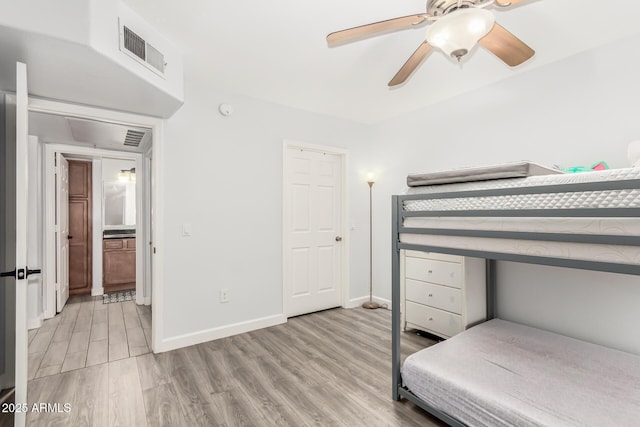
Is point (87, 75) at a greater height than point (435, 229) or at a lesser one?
greater

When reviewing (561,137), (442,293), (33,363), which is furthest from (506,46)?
(33,363)

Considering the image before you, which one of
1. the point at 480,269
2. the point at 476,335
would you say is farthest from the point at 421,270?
the point at 476,335

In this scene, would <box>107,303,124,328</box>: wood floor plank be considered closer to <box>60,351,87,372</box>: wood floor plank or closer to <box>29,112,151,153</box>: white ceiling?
<box>60,351,87,372</box>: wood floor plank

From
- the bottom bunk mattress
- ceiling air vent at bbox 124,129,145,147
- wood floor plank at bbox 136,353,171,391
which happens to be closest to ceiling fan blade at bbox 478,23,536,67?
the bottom bunk mattress

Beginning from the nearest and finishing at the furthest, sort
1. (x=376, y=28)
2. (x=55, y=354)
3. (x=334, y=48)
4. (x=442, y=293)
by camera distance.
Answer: (x=376, y=28)
(x=334, y=48)
(x=55, y=354)
(x=442, y=293)

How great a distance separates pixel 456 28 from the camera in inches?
54.0

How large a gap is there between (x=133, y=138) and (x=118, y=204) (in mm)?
2314

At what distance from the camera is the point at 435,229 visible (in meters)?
1.81

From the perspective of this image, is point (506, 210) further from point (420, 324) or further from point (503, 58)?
point (420, 324)

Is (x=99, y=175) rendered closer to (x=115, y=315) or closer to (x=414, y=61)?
(x=115, y=315)

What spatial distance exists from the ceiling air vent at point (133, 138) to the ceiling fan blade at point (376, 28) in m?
2.80

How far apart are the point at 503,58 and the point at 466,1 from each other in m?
0.55

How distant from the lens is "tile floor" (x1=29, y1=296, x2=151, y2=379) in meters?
2.54

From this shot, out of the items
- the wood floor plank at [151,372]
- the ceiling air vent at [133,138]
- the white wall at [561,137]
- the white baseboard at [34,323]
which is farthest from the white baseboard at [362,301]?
the white baseboard at [34,323]
